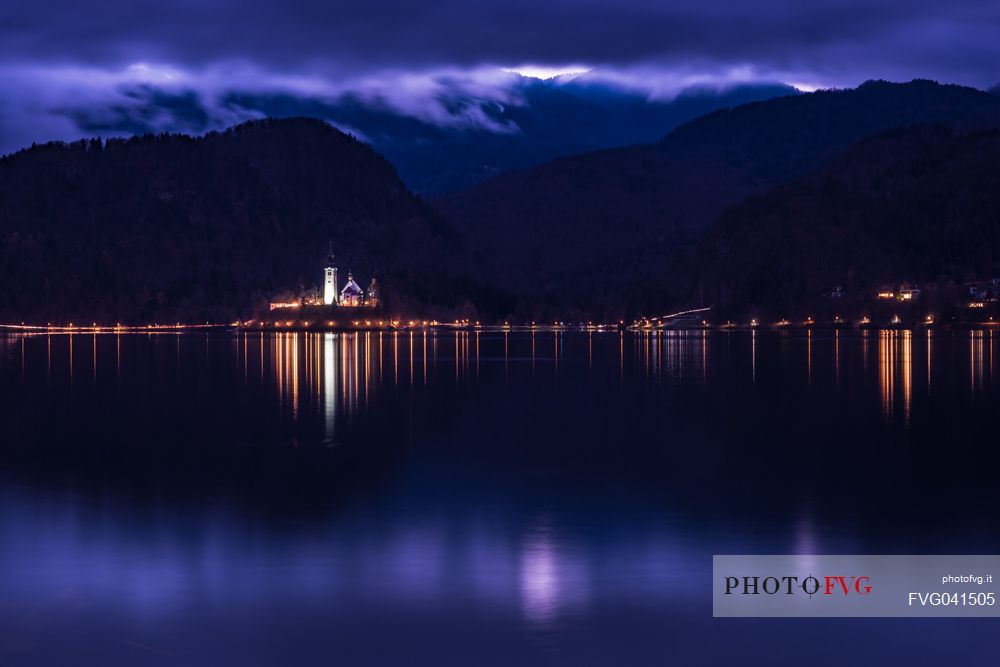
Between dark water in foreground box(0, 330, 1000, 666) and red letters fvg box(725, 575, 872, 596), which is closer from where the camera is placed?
dark water in foreground box(0, 330, 1000, 666)

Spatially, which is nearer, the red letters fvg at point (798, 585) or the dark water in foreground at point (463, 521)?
the dark water in foreground at point (463, 521)

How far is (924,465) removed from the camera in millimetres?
34031

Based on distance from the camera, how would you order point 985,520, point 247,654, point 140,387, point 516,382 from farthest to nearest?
point 516,382 < point 140,387 < point 985,520 < point 247,654

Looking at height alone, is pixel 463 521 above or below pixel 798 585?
above

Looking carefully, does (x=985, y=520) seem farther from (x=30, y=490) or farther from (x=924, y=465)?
(x=30, y=490)

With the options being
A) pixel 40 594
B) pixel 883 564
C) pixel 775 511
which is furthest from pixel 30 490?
pixel 883 564

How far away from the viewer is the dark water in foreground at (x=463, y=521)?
682 inches

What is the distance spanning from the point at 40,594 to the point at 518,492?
13.1 meters

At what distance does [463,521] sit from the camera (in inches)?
1027

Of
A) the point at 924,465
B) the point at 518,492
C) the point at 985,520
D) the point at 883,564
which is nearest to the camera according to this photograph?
the point at 883,564

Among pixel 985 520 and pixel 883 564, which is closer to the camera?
pixel 883 564

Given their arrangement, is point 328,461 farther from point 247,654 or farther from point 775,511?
point 247,654

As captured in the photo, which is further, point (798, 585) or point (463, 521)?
point (463, 521)

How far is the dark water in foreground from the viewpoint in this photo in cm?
1733
